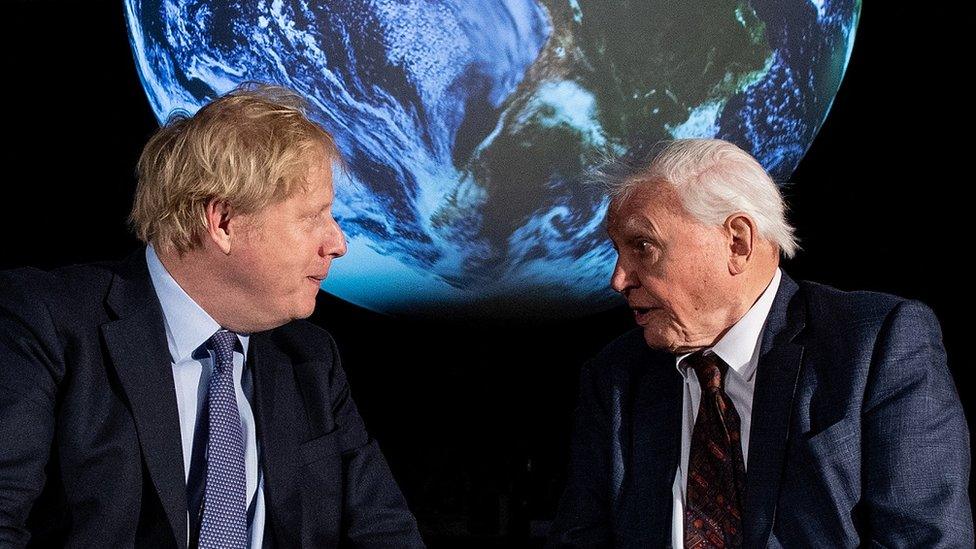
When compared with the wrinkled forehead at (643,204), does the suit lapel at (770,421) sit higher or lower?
lower

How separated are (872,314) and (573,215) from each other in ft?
4.31

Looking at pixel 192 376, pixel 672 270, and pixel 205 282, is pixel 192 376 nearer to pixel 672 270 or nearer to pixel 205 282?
pixel 205 282

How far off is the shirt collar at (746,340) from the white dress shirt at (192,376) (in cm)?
101

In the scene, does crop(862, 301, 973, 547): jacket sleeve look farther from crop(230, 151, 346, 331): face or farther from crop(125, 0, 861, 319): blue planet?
crop(125, 0, 861, 319): blue planet

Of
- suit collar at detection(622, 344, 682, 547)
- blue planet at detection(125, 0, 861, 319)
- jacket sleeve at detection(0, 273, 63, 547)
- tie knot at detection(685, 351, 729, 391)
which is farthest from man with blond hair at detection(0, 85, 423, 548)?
blue planet at detection(125, 0, 861, 319)

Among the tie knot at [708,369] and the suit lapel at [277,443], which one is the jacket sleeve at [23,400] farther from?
the tie knot at [708,369]

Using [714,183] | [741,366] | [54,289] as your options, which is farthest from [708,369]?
[54,289]

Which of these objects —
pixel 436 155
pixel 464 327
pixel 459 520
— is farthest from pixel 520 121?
pixel 459 520

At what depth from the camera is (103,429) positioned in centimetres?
196

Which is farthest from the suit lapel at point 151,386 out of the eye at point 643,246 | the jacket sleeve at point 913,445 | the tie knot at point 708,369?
the jacket sleeve at point 913,445

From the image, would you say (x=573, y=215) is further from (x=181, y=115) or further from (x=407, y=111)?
(x=181, y=115)

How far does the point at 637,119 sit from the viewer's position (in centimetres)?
321

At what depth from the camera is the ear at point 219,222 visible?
2088 mm

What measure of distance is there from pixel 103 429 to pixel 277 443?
1.18 feet
